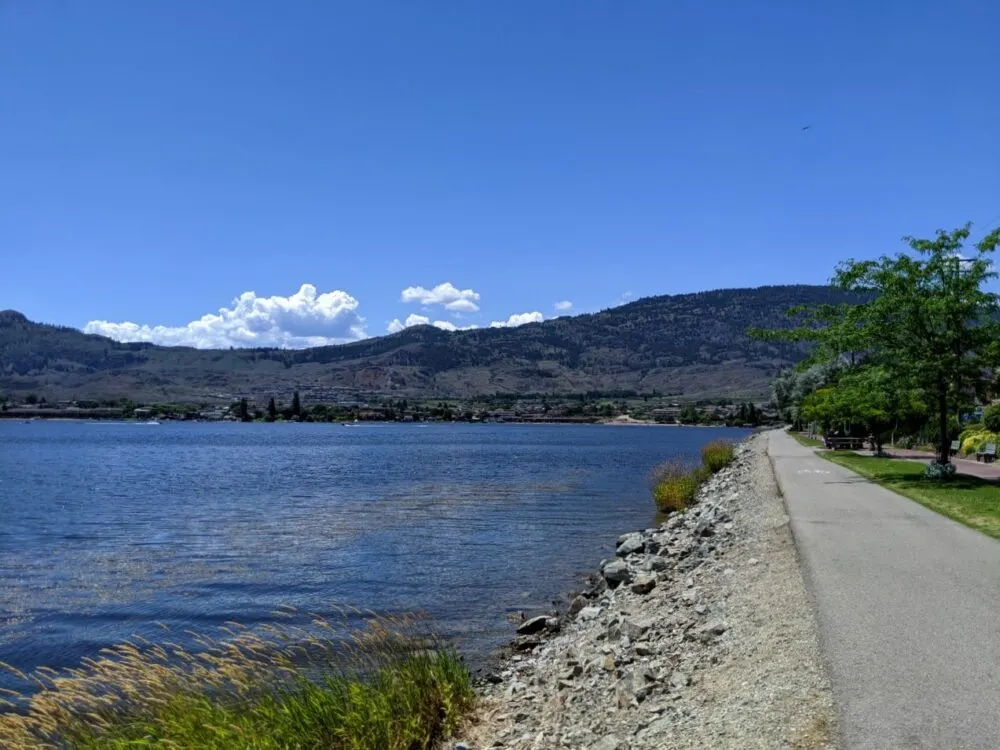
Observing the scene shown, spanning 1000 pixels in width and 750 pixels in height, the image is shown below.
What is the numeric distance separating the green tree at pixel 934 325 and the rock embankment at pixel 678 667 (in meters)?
11.7

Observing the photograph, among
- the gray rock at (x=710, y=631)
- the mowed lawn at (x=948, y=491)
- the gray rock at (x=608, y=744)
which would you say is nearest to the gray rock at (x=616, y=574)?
the gray rock at (x=710, y=631)

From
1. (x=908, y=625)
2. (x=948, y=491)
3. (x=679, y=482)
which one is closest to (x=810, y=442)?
(x=679, y=482)

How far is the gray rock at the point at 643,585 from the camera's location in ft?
44.5

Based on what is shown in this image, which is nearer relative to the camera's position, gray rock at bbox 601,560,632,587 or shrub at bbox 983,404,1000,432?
Result: gray rock at bbox 601,560,632,587

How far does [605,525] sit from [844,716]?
20554mm

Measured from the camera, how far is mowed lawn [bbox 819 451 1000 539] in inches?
620

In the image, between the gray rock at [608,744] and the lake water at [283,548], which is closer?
the gray rock at [608,744]

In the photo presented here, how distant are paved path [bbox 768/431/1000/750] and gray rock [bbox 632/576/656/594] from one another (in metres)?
2.40

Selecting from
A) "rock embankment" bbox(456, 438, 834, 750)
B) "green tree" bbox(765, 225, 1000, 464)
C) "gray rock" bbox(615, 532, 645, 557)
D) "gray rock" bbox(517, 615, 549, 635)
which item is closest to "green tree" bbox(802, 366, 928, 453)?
"green tree" bbox(765, 225, 1000, 464)

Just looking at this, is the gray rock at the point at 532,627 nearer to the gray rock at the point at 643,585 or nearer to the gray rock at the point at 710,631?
the gray rock at the point at 643,585

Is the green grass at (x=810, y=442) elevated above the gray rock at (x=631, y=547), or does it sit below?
above

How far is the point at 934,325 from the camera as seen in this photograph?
23.9 meters

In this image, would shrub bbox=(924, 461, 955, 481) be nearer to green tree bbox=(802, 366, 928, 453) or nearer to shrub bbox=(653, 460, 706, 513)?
green tree bbox=(802, 366, 928, 453)

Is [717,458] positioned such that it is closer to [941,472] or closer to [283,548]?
[941,472]
